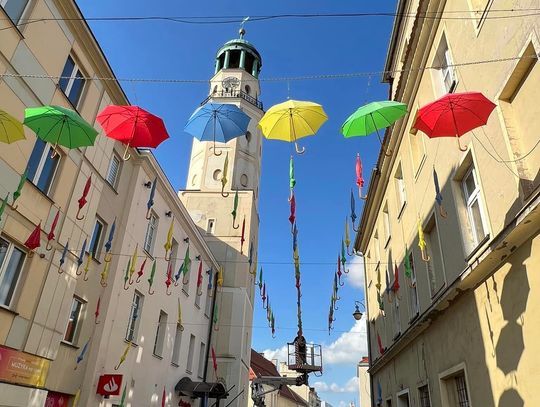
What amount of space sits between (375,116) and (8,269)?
28.2 feet

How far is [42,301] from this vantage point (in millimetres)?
10102

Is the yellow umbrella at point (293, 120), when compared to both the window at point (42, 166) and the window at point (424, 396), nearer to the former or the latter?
the window at point (42, 166)

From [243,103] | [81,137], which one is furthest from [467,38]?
[243,103]

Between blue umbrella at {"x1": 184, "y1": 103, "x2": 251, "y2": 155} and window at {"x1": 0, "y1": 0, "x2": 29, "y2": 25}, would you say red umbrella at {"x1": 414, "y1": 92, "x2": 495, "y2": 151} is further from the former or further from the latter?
window at {"x1": 0, "y1": 0, "x2": 29, "y2": 25}

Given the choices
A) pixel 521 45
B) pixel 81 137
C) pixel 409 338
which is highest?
pixel 521 45

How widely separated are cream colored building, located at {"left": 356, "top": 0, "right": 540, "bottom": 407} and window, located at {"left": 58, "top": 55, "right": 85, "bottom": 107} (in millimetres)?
Result: 9105

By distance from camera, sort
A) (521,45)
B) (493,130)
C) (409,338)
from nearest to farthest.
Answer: (521,45) → (493,130) → (409,338)

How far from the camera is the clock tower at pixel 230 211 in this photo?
26641 mm

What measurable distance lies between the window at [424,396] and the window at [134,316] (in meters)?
9.65

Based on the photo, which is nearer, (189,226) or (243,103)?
(189,226)

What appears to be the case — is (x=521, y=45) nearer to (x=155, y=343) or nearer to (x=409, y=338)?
(x=409, y=338)

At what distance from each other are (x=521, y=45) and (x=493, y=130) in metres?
1.38

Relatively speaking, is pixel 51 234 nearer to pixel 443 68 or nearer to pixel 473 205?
pixel 473 205

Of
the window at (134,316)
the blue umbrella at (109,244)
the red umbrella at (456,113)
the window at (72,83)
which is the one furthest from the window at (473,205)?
the window at (134,316)
